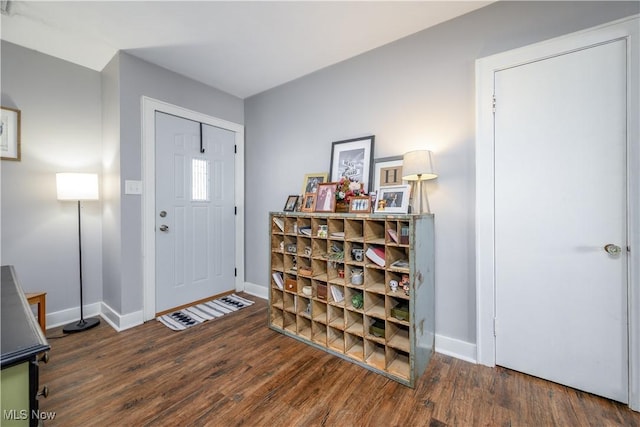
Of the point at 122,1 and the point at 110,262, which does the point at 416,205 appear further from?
the point at 110,262

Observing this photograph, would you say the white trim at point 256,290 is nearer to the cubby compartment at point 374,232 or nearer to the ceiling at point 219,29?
the cubby compartment at point 374,232

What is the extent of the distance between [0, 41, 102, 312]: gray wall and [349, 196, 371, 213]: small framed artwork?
8.51 ft

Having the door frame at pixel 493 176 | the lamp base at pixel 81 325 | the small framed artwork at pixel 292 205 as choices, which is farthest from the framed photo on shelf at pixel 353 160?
the lamp base at pixel 81 325

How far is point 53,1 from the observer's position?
1801mm

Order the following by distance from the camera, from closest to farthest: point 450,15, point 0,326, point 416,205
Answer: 1. point 0,326
2. point 450,15
3. point 416,205

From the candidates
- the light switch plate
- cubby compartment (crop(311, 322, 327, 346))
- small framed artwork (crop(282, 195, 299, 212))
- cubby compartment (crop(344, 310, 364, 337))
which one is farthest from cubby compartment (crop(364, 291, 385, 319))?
the light switch plate

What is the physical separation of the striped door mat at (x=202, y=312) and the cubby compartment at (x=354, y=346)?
1395 millimetres

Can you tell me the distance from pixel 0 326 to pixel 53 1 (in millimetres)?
2193

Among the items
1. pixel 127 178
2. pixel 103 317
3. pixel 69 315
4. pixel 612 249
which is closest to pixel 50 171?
pixel 127 178

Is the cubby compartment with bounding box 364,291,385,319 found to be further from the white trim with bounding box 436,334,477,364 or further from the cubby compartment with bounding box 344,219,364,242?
the white trim with bounding box 436,334,477,364

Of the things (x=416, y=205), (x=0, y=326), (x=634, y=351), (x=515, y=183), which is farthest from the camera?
(x=416, y=205)

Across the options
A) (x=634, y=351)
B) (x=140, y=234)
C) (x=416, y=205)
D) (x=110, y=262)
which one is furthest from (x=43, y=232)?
(x=634, y=351)

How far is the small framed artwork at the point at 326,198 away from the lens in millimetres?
2162

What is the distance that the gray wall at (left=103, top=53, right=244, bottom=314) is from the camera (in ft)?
7.85
